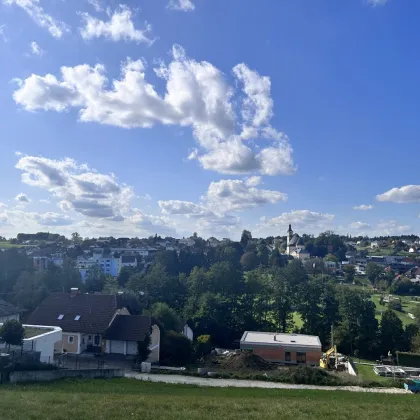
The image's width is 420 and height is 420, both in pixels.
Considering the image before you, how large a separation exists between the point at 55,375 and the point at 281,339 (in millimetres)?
24279

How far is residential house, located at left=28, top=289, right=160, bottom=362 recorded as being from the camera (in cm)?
2970

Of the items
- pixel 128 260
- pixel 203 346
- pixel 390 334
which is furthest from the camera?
pixel 128 260

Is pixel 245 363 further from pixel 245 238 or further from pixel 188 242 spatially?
pixel 188 242

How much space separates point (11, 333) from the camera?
21.2 meters

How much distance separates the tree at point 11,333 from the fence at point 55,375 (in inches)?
140

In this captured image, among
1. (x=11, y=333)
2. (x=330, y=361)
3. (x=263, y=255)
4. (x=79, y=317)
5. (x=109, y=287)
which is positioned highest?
(x=263, y=255)

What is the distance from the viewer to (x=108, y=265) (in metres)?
93.2

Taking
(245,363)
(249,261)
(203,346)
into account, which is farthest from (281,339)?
(249,261)

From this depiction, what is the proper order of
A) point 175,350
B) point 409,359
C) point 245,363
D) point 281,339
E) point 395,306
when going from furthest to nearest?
point 395,306 < point 281,339 < point 409,359 < point 175,350 < point 245,363

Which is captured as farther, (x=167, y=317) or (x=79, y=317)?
(x=167, y=317)

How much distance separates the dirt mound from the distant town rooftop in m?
6.73

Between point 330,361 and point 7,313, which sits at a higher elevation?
point 7,313

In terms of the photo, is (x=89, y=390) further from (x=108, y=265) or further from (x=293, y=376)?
(x=108, y=265)

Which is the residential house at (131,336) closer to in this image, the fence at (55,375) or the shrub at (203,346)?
the shrub at (203,346)
